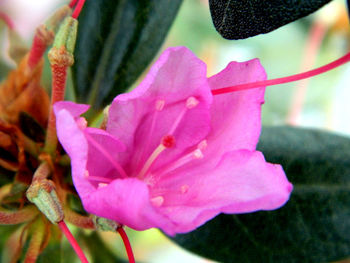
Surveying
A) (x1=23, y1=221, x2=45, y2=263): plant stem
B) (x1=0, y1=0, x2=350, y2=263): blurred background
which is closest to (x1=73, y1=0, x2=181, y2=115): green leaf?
(x1=23, y1=221, x2=45, y2=263): plant stem

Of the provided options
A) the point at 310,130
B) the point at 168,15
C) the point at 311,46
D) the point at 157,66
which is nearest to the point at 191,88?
the point at 157,66

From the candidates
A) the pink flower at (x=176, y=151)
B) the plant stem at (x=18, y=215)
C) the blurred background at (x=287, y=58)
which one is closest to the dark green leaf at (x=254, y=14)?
the pink flower at (x=176, y=151)

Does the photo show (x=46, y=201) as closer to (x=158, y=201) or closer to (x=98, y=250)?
(x=158, y=201)

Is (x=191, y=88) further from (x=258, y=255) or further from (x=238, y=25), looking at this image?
(x=258, y=255)

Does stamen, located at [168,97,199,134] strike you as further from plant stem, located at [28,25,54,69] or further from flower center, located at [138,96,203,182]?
plant stem, located at [28,25,54,69]

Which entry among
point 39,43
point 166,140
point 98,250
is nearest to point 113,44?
point 39,43

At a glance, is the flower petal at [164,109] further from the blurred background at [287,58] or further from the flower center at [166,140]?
the blurred background at [287,58]
